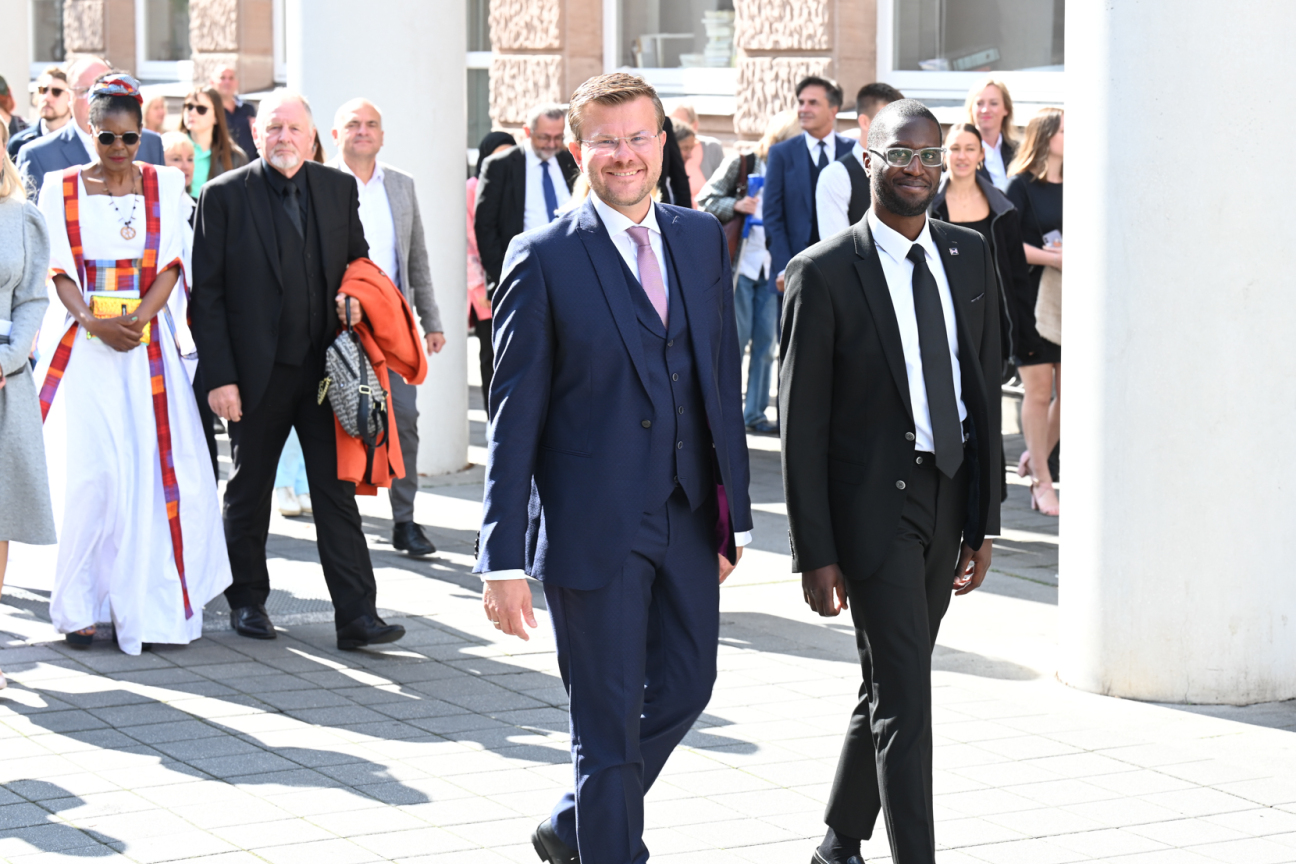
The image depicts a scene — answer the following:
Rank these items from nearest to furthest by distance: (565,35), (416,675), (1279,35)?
(1279,35), (416,675), (565,35)

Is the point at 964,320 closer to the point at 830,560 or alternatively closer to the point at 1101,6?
the point at 830,560

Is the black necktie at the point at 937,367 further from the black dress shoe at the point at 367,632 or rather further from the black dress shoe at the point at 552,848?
the black dress shoe at the point at 367,632

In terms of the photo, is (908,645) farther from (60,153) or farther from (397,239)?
(60,153)

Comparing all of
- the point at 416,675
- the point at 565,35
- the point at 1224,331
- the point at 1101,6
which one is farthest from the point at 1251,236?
the point at 565,35

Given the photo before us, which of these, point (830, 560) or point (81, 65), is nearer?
point (830, 560)

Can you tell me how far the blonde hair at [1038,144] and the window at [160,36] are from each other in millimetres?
13963

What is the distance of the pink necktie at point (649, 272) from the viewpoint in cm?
410

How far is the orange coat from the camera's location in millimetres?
6887

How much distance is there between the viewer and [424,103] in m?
10.3

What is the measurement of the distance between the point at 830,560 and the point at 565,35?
40.9 ft

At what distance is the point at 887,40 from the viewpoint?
14.0 meters

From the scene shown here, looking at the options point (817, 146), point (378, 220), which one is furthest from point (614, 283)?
point (817, 146)

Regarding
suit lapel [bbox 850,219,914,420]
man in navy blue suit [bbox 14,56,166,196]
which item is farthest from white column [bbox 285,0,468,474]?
suit lapel [bbox 850,219,914,420]

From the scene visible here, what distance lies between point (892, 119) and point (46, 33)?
21667mm
